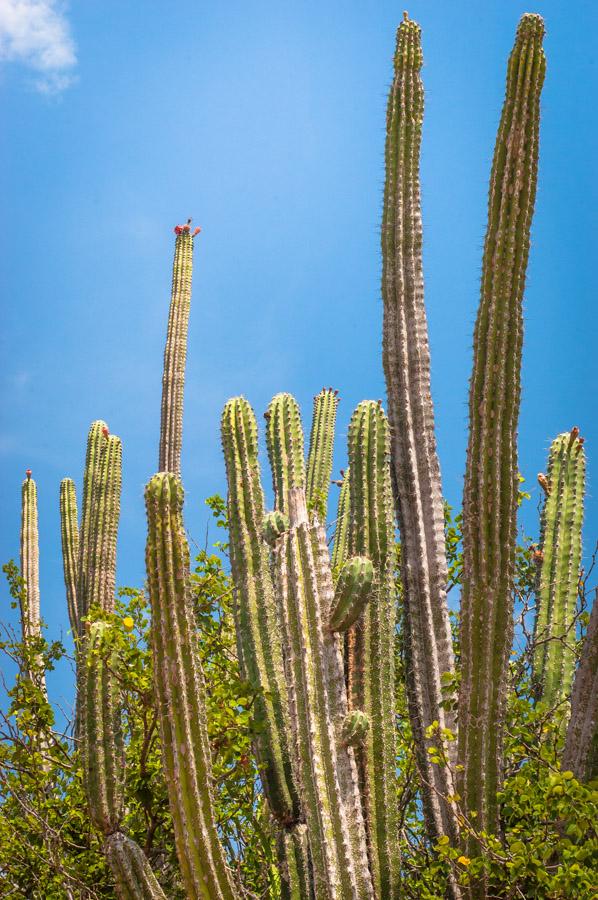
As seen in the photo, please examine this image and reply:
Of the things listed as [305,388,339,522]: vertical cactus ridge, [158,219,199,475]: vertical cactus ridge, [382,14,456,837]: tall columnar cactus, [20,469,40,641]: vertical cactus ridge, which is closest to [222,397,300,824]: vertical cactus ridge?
[382,14,456,837]: tall columnar cactus

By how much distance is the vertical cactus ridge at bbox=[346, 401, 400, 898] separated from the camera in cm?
694

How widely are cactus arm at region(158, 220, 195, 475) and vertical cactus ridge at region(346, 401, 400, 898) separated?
20.6 ft

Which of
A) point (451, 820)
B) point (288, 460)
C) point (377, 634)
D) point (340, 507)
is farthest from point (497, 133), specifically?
point (340, 507)

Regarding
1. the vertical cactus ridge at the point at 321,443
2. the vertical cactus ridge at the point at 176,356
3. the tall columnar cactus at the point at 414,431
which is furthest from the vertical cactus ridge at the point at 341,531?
the tall columnar cactus at the point at 414,431

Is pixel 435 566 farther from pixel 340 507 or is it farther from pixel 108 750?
pixel 340 507

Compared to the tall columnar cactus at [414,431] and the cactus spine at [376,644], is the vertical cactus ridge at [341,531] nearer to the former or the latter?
the tall columnar cactus at [414,431]

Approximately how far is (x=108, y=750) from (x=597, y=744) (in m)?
3.24

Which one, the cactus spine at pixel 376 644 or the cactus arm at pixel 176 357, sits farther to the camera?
the cactus arm at pixel 176 357

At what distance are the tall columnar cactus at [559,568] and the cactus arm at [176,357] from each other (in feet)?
17.2

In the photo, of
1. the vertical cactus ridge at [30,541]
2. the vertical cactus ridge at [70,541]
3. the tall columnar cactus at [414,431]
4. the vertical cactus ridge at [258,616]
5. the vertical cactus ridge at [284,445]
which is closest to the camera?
the vertical cactus ridge at [258,616]

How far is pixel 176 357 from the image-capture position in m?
14.8

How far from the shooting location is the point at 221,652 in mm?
9609

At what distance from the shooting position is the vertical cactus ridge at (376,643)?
22.8 feet

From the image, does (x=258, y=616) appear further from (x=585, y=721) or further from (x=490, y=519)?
(x=585, y=721)
